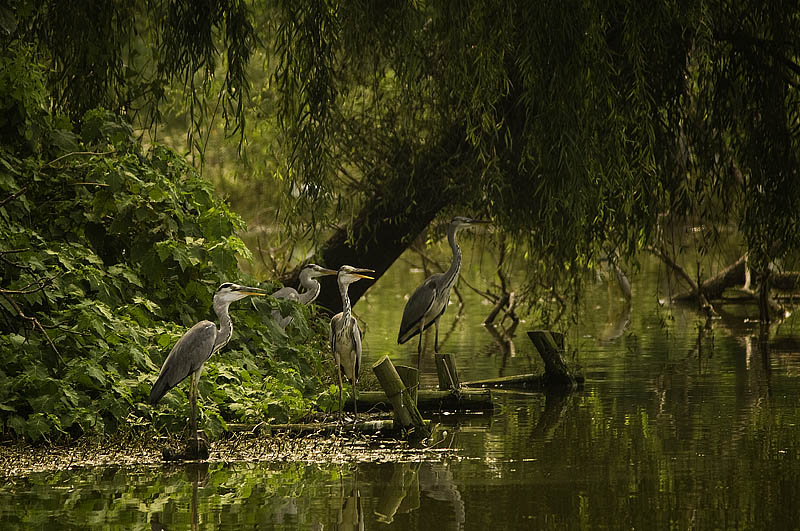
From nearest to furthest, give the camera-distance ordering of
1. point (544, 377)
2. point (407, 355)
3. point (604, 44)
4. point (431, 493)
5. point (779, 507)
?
point (779, 507) < point (431, 493) < point (604, 44) < point (544, 377) < point (407, 355)

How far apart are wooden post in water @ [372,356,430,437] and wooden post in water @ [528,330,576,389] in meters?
2.60

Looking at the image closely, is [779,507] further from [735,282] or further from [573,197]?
[735,282]

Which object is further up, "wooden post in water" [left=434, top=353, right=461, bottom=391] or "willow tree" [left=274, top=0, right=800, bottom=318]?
"willow tree" [left=274, top=0, right=800, bottom=318]

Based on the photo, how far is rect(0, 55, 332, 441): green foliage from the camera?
8.28 metres

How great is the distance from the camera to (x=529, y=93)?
823 centimetres

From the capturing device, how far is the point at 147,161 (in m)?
10.0

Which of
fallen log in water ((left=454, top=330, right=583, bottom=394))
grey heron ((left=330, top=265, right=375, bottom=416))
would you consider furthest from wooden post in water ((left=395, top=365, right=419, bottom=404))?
fallen log in water ((left=454, top=330, right=583, bottom=394))

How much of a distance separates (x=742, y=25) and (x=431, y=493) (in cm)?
467

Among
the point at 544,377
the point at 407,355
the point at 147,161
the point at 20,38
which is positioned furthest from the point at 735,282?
the point at 20,38

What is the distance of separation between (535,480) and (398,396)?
138 cm

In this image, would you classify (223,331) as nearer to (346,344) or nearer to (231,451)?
(231,451)

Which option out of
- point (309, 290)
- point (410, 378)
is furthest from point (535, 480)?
point (309, 290)

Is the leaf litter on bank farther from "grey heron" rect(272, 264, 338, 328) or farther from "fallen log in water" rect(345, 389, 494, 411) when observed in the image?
"grey heron" rect(272, 264, 338, 328)

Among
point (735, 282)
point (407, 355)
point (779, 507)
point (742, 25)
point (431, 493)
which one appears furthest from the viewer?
point (735, 282)
